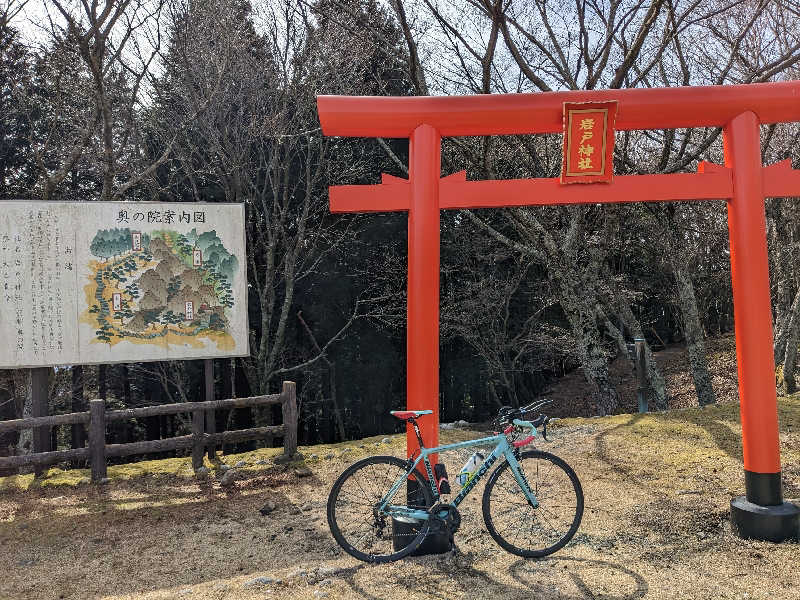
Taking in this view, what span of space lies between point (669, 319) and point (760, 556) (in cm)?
1796

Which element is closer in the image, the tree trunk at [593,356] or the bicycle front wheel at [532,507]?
the bicycle front wheel at [532,507]

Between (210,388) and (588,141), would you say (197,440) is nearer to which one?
(210,388)

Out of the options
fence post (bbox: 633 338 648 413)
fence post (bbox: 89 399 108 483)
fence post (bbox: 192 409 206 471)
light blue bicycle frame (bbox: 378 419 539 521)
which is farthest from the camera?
fence post (bbox: 633 338 648 413)

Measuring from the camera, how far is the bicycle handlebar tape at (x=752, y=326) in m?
4.20

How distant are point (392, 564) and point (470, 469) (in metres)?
0.81

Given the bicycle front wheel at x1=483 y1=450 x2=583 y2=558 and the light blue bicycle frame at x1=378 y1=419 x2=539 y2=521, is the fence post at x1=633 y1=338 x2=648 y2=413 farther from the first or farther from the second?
the light blue bicycle frame at x1=378 y1=419 x2=539 y2=521

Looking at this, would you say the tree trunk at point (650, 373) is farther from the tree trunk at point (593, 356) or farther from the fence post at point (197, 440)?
the fence post at point (197, 440)

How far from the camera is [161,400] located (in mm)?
13664

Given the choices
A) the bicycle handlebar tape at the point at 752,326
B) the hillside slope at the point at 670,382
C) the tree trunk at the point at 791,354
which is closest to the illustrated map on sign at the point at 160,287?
the bicycle handlebar tape at the point at 752,326

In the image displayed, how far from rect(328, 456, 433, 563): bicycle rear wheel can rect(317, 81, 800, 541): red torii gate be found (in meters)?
0.39

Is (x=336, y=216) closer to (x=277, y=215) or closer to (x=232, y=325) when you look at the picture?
(x=277, y=215)

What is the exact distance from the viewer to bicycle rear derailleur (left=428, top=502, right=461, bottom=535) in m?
3.84

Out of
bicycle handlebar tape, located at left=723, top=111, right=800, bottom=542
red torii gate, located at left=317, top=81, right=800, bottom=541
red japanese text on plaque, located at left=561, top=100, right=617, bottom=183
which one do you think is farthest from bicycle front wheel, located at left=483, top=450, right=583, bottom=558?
red japanese text on plaque, located at left=561, top=100, right=617, bottom=183

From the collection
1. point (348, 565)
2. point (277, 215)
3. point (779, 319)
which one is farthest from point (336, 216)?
point (348, 565)
